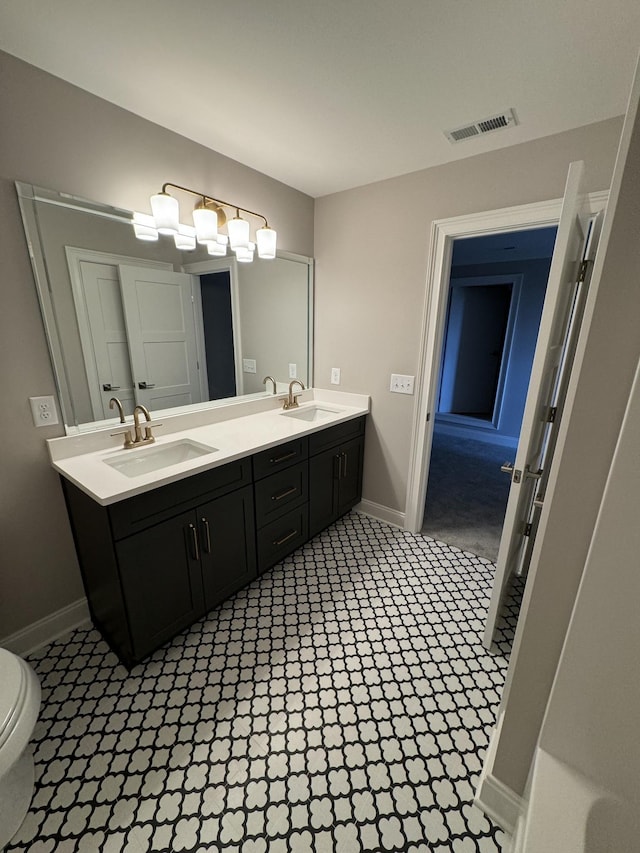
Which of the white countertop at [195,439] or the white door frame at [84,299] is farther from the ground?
the white door frame at [84,299]

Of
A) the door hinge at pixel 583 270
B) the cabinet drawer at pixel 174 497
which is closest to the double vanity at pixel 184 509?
the cabinet drawer at pixel 174 497

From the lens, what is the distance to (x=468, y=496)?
3150 mm

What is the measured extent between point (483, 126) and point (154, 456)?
2.24 meters

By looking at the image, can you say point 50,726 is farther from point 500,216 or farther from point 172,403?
point 500,216

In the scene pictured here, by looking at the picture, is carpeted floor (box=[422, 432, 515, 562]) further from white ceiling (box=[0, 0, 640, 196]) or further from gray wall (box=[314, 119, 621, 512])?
white ceiling (box=[0, 0, 640, 196])

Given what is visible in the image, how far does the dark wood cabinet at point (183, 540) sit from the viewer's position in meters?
1.37

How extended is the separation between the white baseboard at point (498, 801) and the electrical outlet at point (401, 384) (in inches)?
70.9

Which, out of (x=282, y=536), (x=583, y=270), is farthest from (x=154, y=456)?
(x=583, y=270)

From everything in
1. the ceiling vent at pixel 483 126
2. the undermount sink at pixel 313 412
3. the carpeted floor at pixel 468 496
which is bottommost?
the carpeted floor at pixel 468 496

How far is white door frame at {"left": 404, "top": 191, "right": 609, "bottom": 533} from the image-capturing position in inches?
70.2

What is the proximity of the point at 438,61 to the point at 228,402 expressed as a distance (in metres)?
1.85

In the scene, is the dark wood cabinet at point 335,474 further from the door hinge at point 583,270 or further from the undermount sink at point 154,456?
the door hinge at point 583,270

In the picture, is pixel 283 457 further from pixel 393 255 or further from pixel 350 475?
pixel 393 255

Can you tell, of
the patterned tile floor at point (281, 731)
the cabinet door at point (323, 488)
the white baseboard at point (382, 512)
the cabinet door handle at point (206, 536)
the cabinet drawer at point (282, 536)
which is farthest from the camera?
the white baseboard at point (382, 512)
